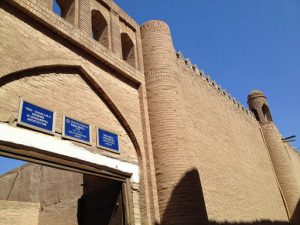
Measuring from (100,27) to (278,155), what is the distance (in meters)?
10.2

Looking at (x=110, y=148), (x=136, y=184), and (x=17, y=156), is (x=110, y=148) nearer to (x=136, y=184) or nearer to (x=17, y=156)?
(x=136, y=184)

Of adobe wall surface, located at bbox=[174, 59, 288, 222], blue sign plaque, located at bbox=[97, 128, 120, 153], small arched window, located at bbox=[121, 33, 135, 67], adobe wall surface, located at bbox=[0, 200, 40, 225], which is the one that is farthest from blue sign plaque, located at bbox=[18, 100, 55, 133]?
adobe wall surface, located at bbox=[0, 200, 40, 225]

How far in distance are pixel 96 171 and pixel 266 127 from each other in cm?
1104

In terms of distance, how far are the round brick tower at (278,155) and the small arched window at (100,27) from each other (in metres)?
9.92

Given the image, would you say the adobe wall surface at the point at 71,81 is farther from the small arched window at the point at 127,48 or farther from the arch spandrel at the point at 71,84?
the small arched window at the point at 127,48

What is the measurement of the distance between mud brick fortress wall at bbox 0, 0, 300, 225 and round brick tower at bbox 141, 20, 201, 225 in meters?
0.02

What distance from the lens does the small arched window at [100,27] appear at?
6871 millimetres

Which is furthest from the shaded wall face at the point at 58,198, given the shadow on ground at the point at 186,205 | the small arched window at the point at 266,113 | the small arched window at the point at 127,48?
the small arched window at the point at 266,113

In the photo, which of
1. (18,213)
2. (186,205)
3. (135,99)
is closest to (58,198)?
(18,213)

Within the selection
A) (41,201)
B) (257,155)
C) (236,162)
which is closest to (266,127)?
(257,155)

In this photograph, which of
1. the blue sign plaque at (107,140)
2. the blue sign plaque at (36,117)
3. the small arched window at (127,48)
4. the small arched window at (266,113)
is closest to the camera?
the blue sign plaque at (36,117)

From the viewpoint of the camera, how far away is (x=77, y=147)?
495cm

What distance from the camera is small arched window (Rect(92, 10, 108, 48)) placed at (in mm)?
6871

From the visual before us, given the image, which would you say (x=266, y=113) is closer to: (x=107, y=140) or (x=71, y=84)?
(x=107, y=140)
